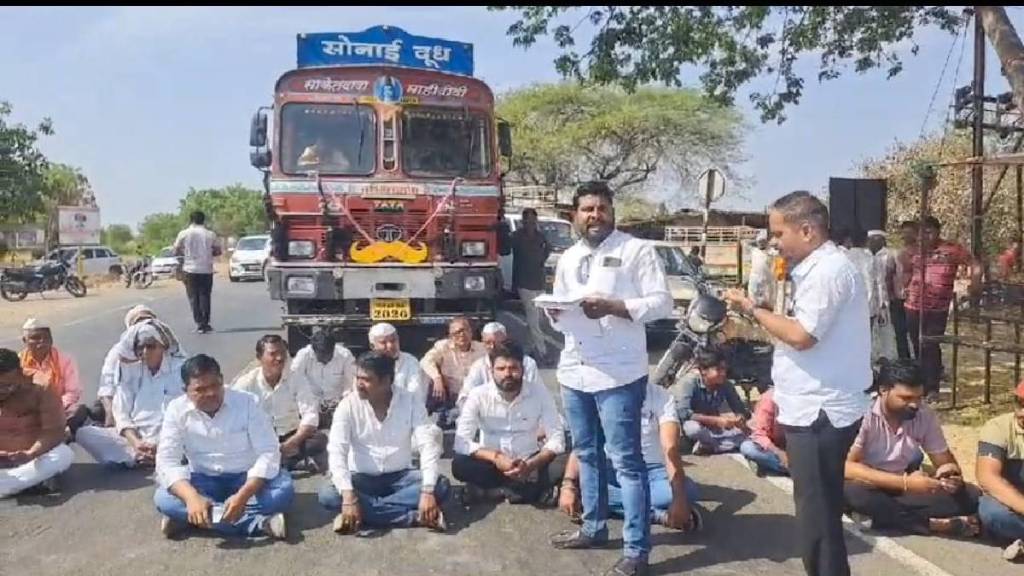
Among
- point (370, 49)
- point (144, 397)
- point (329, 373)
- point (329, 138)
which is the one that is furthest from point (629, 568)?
point (370, 49)

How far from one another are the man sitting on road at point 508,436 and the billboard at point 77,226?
95.7 ft

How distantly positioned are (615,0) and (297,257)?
4.47m

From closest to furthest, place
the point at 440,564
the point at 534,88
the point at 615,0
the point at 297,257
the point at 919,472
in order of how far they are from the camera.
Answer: the point at 440,564 < the point at 919,472 < the point at 297,257 < the point at 615,0 < the point at 534,88

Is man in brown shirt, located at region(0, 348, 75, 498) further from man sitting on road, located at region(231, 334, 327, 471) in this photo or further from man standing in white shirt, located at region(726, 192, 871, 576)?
man standing in white shirt, located at region(726, 192, 871, 576)

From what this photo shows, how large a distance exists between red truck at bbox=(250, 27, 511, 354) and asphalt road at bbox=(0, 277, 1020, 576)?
12.7 feet

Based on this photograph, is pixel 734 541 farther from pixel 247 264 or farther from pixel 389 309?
pixel 247 264

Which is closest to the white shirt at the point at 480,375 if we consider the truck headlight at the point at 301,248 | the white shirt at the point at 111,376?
the white shirt at the point at 111,376

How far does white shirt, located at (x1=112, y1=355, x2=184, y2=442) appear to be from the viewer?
6535 millimetres

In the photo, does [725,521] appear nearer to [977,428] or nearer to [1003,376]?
[977,428]

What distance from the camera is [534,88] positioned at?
124ft

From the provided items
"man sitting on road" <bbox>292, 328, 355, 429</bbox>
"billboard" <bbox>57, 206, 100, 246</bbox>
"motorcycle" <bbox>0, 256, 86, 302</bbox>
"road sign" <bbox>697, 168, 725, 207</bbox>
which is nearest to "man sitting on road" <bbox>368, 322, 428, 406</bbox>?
"man sitting on road" <bbox>292, 328, 355, 429</bbox>

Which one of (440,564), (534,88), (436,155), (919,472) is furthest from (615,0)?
(534,88)

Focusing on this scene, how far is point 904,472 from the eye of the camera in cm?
534

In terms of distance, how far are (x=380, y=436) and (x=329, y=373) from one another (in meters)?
1.93
